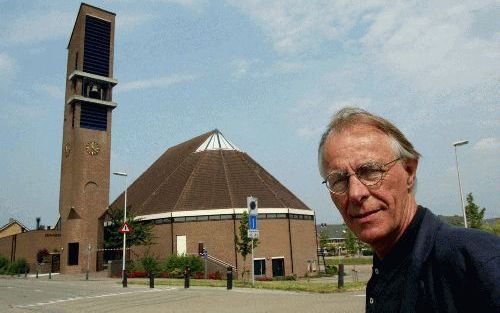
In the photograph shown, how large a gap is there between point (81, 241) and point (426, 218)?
49.7 m

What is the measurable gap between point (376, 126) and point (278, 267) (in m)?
44.3

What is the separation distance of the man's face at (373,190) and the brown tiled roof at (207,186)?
4313 cm

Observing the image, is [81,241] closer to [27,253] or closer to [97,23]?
[27,253]

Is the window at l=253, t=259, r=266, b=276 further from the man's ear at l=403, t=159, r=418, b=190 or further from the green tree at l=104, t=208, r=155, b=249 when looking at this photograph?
the man's ear at l=403, t=159, r=418, b=190

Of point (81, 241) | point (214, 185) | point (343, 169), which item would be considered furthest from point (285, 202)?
point (343, 169)

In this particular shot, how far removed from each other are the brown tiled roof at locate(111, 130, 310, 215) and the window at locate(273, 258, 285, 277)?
225 inches

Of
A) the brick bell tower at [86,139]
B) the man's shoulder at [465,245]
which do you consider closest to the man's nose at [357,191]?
the man's shoulder at [465,245]

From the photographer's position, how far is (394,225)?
190 cm

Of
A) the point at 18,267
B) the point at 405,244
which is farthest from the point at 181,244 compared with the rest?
the point at 405,244

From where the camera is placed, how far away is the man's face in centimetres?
192

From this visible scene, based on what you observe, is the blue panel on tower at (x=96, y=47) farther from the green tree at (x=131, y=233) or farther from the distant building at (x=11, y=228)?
the distant building at (x=11, y=228)

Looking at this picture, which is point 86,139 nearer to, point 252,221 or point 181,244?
point 181,244

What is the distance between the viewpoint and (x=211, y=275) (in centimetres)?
3406

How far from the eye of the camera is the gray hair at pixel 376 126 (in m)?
2.00
